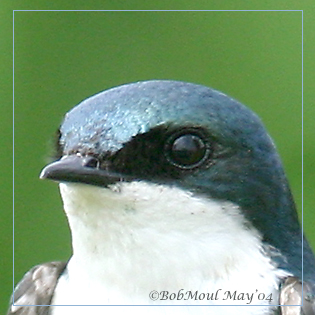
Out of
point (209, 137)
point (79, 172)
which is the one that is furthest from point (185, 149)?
point (79, 172)


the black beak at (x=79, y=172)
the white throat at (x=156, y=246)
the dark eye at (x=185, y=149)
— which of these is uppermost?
the dark eye at (x=185, y=149)

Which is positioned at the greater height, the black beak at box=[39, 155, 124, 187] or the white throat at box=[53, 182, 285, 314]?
the black beak at box=[39, 155, 124, 187]

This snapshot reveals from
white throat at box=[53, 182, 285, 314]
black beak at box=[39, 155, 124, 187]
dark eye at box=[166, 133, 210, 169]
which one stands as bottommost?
white throat at box=[53, 182, 285, 314]

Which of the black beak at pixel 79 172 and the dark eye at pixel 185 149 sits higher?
the dark eye at pixel 185 149
